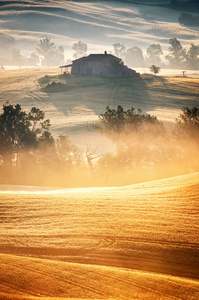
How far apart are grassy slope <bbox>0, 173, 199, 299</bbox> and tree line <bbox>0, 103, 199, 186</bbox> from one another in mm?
11801

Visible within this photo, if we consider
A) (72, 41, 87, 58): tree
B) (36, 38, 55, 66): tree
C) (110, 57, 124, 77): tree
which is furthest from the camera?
(72, 41, 87, 58): tree

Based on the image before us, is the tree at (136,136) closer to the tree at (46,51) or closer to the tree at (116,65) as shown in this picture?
the tree at (116,65)

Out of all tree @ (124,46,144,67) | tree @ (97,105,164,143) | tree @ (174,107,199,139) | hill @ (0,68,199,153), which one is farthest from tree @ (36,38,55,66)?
tree @ (174,107,199,139)

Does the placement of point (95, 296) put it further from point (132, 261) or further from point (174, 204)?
point (174, 204)

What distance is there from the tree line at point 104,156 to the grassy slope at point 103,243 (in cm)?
1180

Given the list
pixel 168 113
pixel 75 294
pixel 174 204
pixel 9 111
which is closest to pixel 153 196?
pixel 174 204

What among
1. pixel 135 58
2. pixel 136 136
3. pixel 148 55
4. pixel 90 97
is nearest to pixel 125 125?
pixel 136 136

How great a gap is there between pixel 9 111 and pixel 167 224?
1800 cm

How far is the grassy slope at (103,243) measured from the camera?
452cm

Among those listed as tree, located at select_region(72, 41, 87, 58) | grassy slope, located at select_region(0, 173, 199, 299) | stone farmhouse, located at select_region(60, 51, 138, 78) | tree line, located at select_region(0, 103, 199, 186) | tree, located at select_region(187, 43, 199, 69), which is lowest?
tree line, located at select_region(0, 103, 199, 186)

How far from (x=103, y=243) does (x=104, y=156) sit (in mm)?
15976

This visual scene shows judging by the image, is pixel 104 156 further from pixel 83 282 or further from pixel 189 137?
pixel 83 282

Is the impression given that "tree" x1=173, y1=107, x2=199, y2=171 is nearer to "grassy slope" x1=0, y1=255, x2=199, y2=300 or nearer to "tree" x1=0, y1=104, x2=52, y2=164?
"tree" x1=0, y1=104, x2=52, y2=164

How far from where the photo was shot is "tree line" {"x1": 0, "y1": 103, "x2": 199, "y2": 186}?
20766mm
